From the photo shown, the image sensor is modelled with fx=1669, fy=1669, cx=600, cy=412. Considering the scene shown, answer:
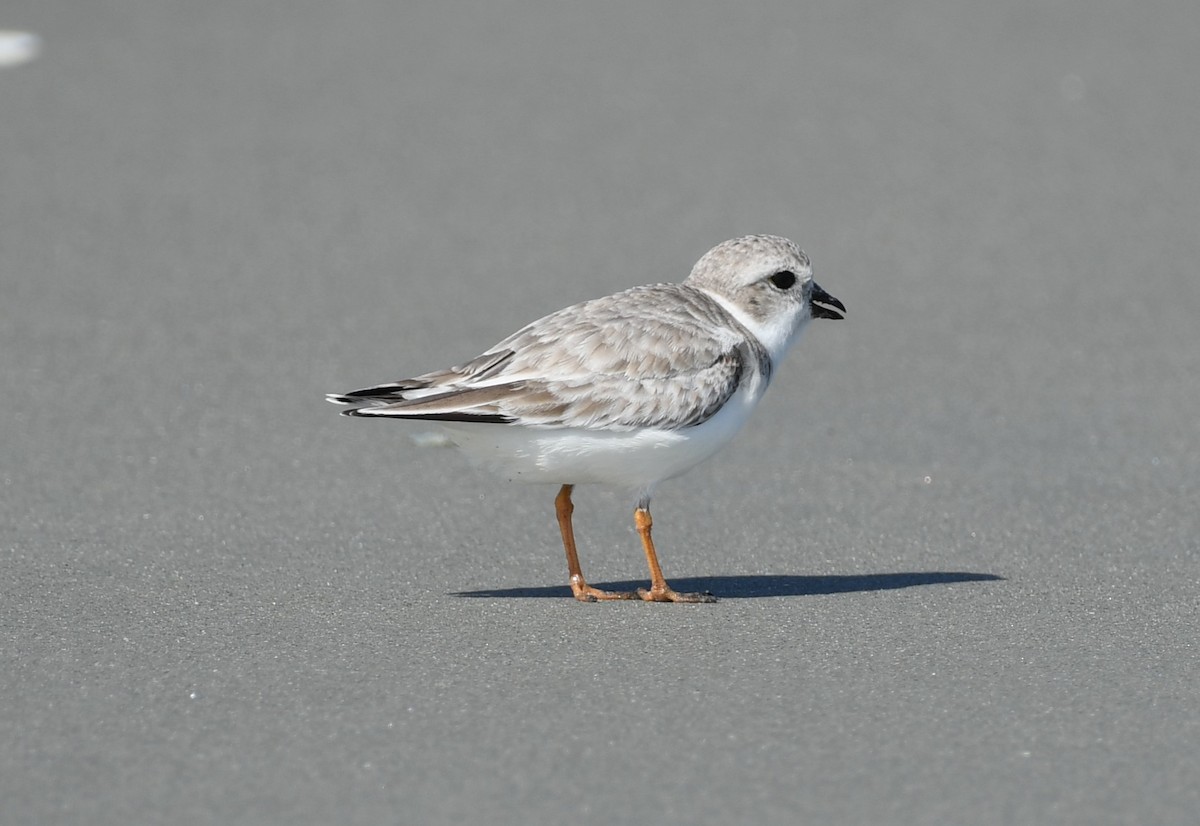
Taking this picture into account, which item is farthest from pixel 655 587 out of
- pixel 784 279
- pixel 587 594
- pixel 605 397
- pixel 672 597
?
pixel 784 279

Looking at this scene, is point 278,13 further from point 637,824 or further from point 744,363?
point 637,824

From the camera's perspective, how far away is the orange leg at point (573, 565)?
5.41 metres

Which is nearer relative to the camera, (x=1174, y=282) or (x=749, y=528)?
(x=749, y=528)

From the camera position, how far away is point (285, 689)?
174 inches

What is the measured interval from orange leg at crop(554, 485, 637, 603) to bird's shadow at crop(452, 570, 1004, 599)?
72 millimetres

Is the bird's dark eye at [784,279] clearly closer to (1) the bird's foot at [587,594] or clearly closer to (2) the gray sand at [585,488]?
(2) the gray sand at [585,488]

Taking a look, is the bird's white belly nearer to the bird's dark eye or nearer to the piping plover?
the piping plover

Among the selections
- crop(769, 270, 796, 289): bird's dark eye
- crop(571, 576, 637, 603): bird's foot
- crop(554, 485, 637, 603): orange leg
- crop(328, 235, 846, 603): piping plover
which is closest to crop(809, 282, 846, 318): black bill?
crop(769, 270, 796, 289): bird's dark eye

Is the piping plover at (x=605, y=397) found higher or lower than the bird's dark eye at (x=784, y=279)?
lower

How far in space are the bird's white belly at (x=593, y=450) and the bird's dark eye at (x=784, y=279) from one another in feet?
1.53

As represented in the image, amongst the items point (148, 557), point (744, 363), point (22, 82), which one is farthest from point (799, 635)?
point (22, 82)

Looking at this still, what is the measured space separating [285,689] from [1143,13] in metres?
9.47

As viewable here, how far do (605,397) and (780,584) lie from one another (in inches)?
34.7

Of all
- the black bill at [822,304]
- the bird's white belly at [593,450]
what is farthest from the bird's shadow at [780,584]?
the black bill at [822,304]
